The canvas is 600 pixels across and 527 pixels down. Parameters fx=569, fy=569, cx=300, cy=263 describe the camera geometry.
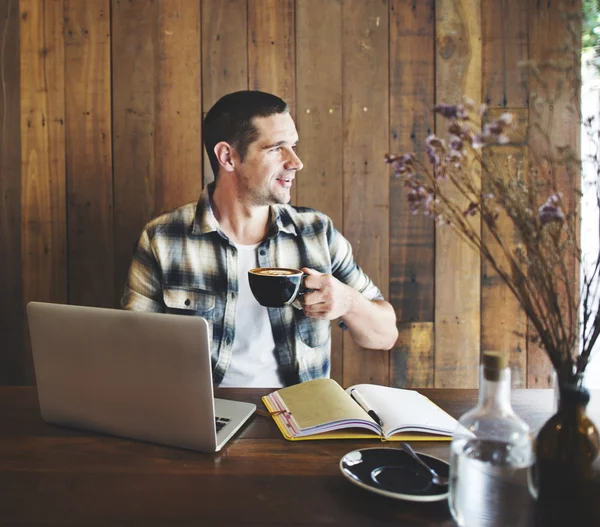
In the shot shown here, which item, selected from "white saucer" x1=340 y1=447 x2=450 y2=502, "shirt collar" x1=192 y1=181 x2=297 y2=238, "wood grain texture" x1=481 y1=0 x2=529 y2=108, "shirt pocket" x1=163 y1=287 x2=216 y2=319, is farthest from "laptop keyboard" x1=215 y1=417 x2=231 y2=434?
"wood grain texture" x1=481 y1=0 x2=529 y2=108

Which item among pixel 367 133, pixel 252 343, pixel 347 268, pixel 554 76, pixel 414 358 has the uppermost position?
pixel 554 76

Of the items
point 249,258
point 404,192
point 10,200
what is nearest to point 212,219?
point 249,258

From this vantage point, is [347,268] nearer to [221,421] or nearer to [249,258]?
[249,258]

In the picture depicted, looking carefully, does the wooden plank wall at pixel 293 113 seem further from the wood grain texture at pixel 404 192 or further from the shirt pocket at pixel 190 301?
the shirt pocket at pixel 190 301

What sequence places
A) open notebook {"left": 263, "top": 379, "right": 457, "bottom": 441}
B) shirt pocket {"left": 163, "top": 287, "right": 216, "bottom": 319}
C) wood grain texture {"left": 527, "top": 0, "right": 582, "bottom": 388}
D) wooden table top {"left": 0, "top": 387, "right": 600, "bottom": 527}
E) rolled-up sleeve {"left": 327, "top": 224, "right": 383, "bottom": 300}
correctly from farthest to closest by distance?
wood grain texture {"left": 527, "top": 0, "right": 582, "bottom": 388} < rolled-up sleeve {"left": 327, "top": 224, "right": 383, "bottom": 300} < shirt pocket {"left": 163, "top": 287, "right": 216, "bottom": 319} < open notebook {"left": 263, "top": 379, "right": 457, "bottom": 441} < wooden table top {"left": 0, "top": 387, "right": 600, "bottom": 527}

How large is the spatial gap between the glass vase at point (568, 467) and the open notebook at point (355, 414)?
1.06ft

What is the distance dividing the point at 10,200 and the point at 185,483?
1558 mm

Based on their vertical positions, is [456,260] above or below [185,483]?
above

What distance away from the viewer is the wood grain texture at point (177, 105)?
1.98 meters

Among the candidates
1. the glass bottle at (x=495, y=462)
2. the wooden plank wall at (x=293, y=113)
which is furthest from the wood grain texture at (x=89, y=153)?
the glass bottle at (x=495, y=462)

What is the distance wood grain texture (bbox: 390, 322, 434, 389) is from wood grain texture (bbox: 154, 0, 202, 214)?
917mm

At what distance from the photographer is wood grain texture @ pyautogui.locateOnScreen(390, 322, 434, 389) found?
6.72 ft

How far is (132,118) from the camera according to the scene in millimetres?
1998

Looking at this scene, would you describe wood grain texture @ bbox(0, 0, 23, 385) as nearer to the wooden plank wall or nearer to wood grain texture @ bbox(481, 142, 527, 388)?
the wooden plank wall
